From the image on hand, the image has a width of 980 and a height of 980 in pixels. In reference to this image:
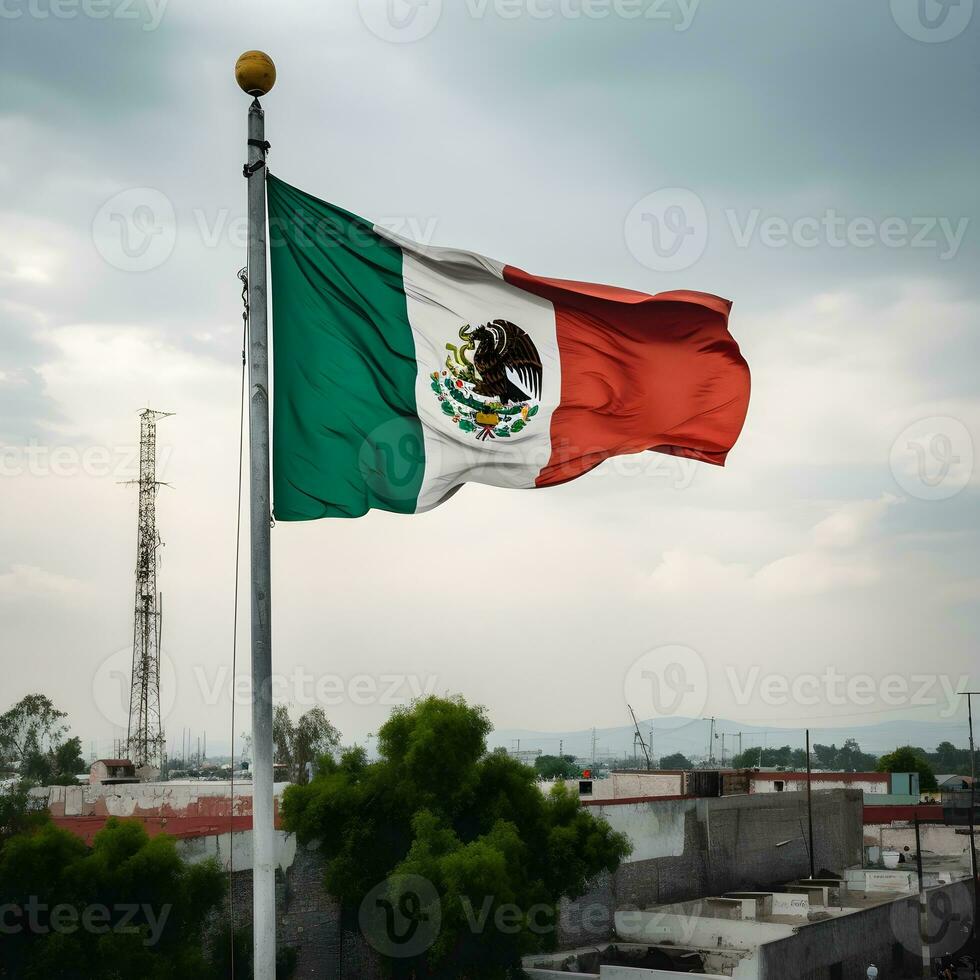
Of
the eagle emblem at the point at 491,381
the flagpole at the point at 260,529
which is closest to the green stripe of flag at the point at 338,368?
the eagle emblem at the point at 491,381

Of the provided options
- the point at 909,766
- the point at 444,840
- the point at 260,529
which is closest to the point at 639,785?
the point at 444,840

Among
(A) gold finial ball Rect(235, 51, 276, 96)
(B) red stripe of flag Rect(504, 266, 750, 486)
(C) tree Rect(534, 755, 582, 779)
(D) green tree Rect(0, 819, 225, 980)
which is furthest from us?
(C) tree Rect(534, 755, 582, 779)

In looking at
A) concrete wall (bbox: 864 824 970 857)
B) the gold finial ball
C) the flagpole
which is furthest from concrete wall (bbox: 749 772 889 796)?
the gold finial ball

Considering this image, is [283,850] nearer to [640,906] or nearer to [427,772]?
[427,772]

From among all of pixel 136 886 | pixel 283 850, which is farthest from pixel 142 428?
pixel 136 886

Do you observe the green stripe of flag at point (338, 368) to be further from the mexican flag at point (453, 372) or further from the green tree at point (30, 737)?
the green tree at point (30, 737)

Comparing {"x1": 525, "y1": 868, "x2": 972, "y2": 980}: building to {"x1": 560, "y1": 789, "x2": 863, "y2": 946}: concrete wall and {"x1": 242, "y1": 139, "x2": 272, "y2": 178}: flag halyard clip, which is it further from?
{"x1": 242, "y1": 139, "x2": 272, "y2": 178}: flag halyard clip
